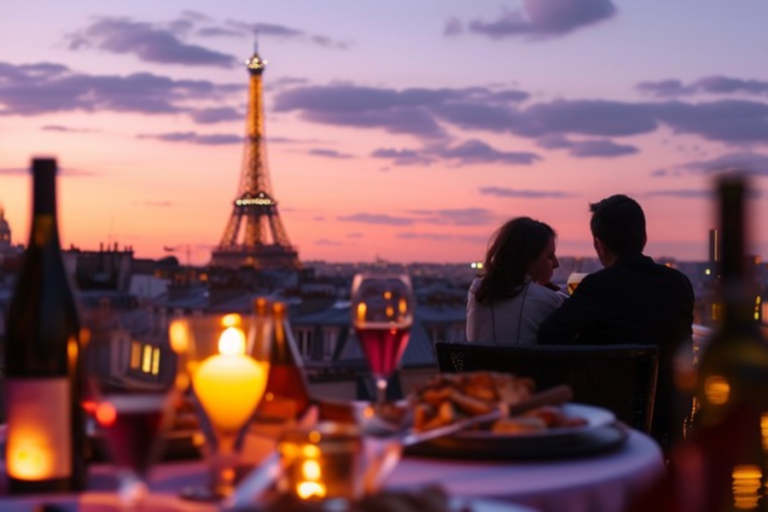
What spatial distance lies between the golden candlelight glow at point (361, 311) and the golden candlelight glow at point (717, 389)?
2.28 feet

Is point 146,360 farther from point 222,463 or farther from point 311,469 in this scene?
point 311,469

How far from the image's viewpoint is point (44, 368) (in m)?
1.66

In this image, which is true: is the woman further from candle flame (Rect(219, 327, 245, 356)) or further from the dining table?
candle flame (Rect(219, 327, 245, 356))

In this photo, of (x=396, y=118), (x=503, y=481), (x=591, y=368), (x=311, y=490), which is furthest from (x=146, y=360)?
(x=396, y=118)

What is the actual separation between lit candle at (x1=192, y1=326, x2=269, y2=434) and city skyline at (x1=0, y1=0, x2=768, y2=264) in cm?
46

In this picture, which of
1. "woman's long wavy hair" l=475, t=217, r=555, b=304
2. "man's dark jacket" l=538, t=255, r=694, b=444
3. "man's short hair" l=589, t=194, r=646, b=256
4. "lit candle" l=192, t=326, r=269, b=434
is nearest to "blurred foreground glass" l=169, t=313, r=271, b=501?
"lit candle" l=192, t=326, r=269, b=434

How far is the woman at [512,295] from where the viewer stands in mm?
3828

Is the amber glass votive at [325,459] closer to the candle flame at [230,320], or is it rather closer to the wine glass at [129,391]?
the wine glass at [129,391]

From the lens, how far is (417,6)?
1869 centimetres

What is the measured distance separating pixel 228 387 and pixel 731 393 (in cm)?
60

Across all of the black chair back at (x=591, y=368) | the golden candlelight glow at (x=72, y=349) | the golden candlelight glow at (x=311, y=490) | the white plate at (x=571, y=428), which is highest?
the golden candlelight glow at (x=72, y=349)

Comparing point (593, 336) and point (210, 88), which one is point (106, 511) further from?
point (210, 88)

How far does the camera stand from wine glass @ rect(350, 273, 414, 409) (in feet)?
5.83

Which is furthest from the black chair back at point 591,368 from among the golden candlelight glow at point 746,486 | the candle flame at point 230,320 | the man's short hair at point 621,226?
the candle flame at point 230,320
